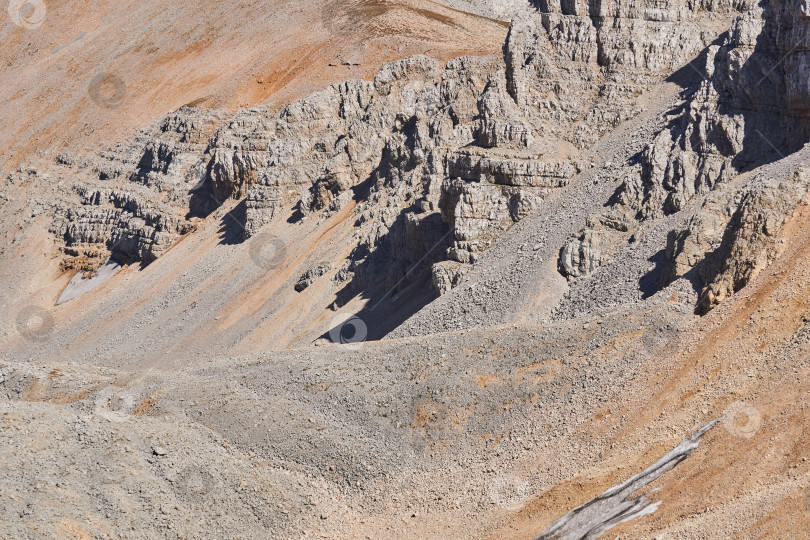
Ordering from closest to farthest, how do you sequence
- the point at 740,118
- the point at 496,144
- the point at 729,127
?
the point at 729,127, the point at 740,118, the point at 496,144

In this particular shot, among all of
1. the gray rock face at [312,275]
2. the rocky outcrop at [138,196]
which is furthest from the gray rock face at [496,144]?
the gray rock face at [312,275]

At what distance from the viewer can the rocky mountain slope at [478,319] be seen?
27656 mm

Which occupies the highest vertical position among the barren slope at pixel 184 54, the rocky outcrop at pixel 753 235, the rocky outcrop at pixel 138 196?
the rocky outcrop at pixel 753 235

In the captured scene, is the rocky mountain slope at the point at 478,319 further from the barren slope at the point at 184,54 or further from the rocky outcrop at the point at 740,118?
the barren slope at the point at 184,54

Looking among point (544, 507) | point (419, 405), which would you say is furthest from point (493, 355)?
point (544, 507)

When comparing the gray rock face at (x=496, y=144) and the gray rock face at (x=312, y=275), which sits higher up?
the gray rock face at (x=496, y=144)

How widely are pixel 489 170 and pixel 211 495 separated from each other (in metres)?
24.7

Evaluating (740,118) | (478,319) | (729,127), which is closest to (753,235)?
(729,127)

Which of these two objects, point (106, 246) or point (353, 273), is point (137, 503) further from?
point (106, 246)

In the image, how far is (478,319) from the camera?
42094 millimetres

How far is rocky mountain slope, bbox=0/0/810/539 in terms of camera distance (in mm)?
27656

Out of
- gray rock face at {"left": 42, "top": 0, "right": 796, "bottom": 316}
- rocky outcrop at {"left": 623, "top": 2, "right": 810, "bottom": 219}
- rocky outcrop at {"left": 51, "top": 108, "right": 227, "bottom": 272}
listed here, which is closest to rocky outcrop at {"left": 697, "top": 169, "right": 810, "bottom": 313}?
gray rock face at {"left": 42, "top": 0, "right": 796, "bottom": 316}

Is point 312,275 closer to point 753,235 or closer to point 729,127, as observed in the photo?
point 729,127

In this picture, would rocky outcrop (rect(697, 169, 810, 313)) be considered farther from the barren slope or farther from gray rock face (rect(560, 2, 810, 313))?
the barren slope
